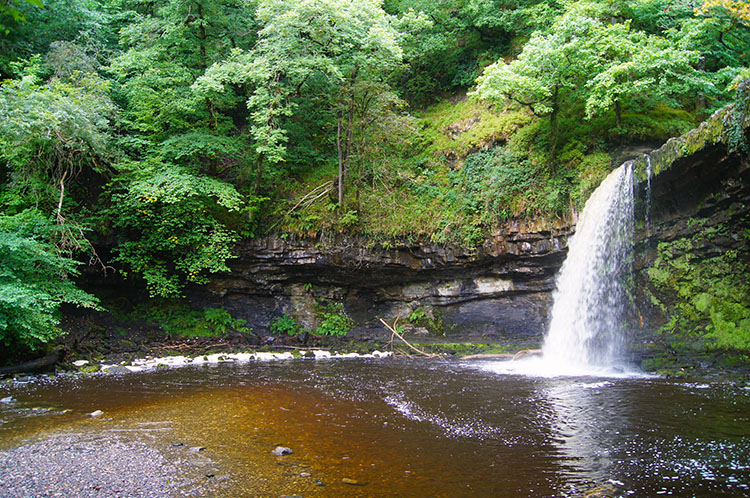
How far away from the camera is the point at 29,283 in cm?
946

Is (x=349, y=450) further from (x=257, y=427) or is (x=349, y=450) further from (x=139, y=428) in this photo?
(x=139, y=428)

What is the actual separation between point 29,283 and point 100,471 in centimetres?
762

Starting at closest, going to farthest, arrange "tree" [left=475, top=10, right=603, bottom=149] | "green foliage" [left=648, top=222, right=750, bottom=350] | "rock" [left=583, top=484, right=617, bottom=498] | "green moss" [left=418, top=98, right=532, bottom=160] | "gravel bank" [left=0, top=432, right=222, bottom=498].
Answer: "rock" [left=583, top=484, right=617, bottom=498]
"gravel bank" [left=0, top=432, right=222, bottom=498]
"green foliage" [left=648, top=222, right=750, bottom=350]
"tree" [left=475, top=10, right=603, bottom=149]
"green moss" [left=418, top=98, right=532, bottom=160]

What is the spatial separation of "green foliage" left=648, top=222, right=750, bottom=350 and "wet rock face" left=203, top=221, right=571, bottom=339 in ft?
8.30

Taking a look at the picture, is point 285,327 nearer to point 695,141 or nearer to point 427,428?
point 427,428

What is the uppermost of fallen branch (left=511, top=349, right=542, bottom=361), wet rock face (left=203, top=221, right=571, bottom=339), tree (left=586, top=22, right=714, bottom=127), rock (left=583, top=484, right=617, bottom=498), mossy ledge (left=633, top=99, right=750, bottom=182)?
tree (left=586, top=22, right=714, bottom=127)

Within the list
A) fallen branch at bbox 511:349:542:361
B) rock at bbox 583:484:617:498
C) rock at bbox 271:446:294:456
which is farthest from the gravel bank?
fallen branch at bbox 511:349:542:361

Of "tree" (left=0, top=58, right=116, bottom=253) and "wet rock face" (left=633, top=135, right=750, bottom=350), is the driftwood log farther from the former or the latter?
"wet rock face" (left=633, top=135, right=750, bottom=350)

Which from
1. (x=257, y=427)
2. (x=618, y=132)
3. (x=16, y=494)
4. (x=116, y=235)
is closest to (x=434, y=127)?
(x=618, y=132)

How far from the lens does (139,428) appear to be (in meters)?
5.36

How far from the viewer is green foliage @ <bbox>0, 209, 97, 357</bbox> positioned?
337 inches

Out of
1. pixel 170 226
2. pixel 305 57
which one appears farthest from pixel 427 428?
pixel 305 57

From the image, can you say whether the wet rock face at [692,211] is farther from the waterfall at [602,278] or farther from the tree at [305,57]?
the tree at [305,57]

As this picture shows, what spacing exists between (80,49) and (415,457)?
56.3 ft
